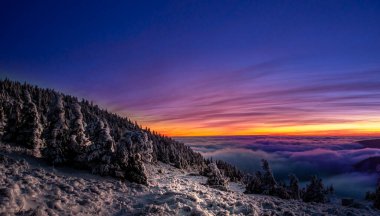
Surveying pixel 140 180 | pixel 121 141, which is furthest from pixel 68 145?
pixel 140 180

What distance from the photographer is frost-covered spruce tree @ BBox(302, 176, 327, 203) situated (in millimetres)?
62031

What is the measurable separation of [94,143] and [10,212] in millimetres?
16414

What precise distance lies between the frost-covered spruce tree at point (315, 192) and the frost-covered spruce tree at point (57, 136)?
184 ft

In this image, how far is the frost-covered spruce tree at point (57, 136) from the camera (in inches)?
1117

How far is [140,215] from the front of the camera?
18094 millimetres

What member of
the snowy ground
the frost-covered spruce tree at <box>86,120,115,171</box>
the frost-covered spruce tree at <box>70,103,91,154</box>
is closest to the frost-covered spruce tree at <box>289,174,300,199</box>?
the snowy ground

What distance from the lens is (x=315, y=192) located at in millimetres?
62719

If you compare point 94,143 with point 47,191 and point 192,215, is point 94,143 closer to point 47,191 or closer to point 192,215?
point 47,191

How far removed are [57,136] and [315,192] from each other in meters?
57.3

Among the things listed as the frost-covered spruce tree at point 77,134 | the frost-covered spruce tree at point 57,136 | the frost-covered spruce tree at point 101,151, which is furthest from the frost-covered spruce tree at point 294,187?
the frost-covered spruce tree at point 57,136

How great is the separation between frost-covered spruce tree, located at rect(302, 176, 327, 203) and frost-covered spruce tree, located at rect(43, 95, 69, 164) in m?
56.0

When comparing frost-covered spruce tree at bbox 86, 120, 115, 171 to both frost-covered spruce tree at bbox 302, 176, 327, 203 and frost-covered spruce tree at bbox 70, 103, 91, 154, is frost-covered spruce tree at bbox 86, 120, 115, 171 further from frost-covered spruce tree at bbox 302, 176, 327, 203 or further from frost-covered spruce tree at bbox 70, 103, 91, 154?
frost-covered spruce tree at bbox 302, 176, 327, 203

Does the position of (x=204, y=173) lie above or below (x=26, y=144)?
below

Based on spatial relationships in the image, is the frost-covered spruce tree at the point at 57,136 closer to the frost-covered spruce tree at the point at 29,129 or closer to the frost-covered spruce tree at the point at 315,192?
the frost-covered spruce tree at the point at 29,129
